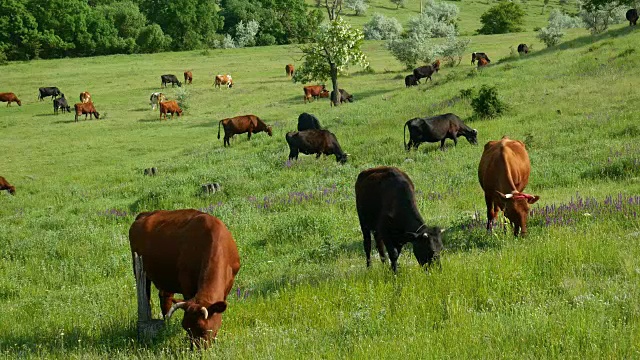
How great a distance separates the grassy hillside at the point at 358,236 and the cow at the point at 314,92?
10.3 meters

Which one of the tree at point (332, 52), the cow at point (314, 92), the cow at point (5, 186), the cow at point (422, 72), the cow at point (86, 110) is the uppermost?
the tree at point (332, 52)

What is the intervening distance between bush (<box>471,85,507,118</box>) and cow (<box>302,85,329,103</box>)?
73.2ft

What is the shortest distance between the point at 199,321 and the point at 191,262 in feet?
3.66

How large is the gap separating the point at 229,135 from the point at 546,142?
53.3ft

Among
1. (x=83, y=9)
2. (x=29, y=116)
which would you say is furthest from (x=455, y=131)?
(x=83, y=9)

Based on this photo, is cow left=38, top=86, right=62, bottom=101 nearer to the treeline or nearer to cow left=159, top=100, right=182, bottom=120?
cow left=159, top=100, right=182, bottom=120

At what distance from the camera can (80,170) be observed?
27250 mm

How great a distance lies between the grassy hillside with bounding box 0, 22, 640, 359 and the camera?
17.8 feet

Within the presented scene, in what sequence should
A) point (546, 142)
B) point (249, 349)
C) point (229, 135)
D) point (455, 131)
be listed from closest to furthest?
point (249, 349)
point (546, 142)
point (455, 131)
point (229, 135)

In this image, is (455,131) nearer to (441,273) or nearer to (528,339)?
(441,273)

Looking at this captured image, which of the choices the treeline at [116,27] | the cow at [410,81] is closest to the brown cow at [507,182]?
the cow at [410,81]

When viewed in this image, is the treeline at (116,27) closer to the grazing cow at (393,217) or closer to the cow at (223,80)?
the cow at (223,80)

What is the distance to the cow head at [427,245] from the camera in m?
7.76

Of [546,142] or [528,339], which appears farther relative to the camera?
[546,142]
